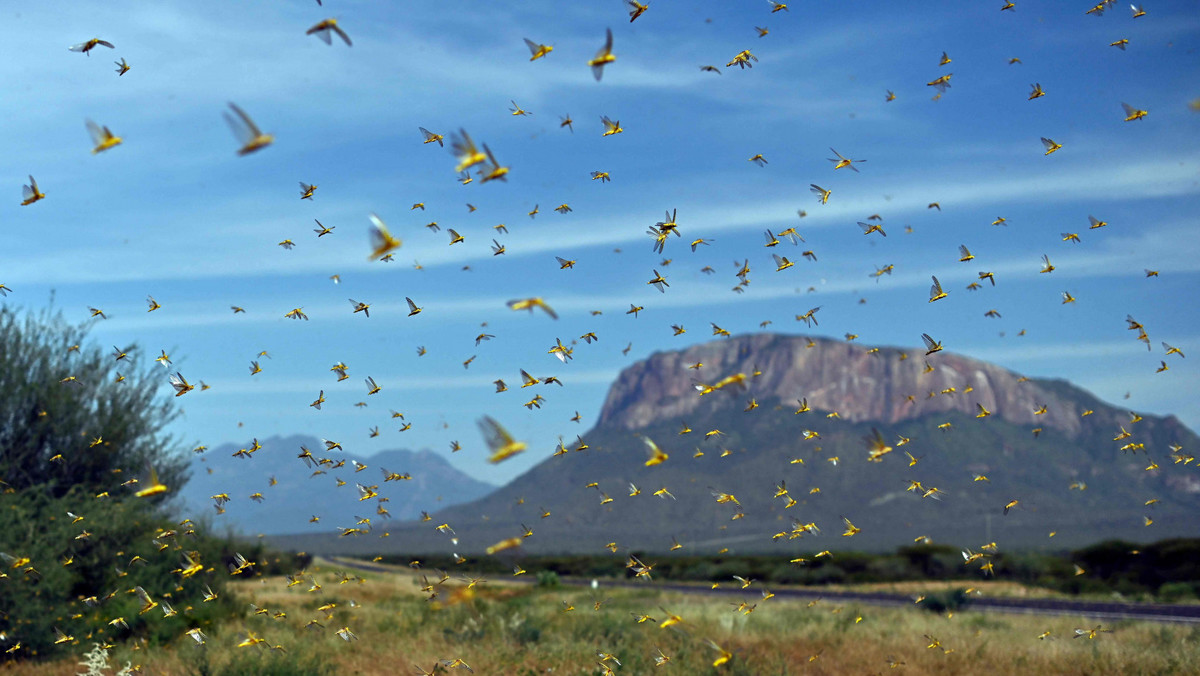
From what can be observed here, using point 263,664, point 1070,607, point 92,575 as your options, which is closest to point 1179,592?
point 1070,607

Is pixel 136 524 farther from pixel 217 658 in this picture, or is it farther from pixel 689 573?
pixel 689 573

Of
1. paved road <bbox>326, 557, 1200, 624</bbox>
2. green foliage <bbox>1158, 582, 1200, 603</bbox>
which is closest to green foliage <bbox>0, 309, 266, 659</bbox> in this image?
paved road <bbox>326, 557, 1200, 624</bbox>

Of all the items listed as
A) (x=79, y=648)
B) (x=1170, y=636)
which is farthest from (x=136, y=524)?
(x=1170, y=636)

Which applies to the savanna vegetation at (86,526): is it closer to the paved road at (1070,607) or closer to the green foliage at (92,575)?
the green foliage at (92,575)

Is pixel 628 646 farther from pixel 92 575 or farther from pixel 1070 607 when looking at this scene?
pixel 1070 607

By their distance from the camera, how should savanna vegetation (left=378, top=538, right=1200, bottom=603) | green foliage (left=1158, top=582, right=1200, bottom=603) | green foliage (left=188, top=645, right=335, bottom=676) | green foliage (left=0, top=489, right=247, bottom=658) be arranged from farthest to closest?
1. savanna vegetation (left=378, top=538, right=1200, bottom=603)
2. green foliage (left=1158, top=582, right=1200, bottom=603)
3. green foliage (left=0, top=489, right=247, bottom=658)
4. green foliage (left=188, top=645, right=335, bottom=676)

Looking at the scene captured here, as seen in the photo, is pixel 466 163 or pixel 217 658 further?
pixel 217 658

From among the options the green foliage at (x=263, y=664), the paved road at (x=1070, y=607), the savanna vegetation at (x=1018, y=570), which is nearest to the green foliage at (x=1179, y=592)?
the savanna vegetation at (x=1018, y=570)

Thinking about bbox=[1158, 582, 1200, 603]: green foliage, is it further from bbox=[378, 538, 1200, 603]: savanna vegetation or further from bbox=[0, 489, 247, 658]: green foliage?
bbox=[0, 489, 247, 658]: green foliage
